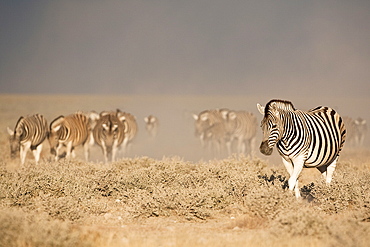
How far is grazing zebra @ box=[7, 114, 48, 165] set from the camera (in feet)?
54.2

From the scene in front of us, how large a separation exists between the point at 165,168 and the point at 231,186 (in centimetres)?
251

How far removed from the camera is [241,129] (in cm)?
2722

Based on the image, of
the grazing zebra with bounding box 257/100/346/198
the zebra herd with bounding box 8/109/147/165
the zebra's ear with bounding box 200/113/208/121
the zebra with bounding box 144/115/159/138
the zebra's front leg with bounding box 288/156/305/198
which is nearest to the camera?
the grazing zebra with bounding box 257/100/346/198

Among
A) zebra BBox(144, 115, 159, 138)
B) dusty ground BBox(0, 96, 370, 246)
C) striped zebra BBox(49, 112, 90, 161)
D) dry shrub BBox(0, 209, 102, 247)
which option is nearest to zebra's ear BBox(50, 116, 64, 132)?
striped zebra BBox(49, 112, 90, 161)

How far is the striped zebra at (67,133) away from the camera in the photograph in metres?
17.8

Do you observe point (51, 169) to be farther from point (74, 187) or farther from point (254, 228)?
point (254, 228)

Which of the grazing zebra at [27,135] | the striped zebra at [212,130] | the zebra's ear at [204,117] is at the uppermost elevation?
the zebra's ear at [204,117]

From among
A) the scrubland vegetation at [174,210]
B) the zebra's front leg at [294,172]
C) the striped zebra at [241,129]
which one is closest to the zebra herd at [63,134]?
the scrubland vegetation at [174,210]

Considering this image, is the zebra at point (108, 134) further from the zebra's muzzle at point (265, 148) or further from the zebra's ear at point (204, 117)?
the zebra's muzzle at point (265, 148)

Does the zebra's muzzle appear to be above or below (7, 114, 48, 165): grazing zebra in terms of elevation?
below

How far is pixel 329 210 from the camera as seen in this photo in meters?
8.87

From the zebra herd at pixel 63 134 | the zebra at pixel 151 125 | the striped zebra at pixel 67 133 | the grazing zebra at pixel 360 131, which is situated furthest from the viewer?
the zebra at pixel 151 125

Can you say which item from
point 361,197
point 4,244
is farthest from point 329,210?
point 4,244

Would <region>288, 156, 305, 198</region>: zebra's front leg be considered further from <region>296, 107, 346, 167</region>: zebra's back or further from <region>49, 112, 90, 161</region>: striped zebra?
<region>49, 112, 90, 161</region>: striped zebra
